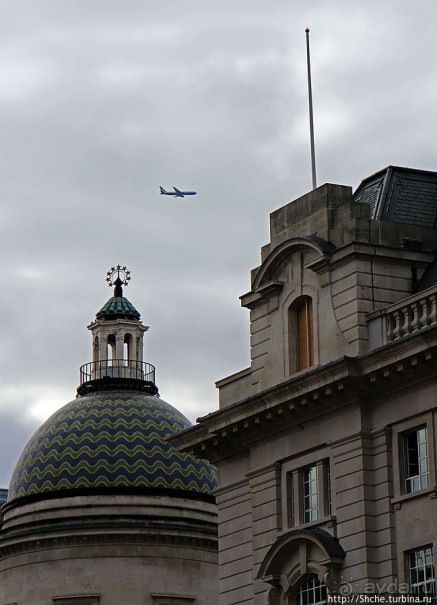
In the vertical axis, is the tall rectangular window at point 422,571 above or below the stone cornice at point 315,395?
below

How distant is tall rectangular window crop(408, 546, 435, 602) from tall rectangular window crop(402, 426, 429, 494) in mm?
1538

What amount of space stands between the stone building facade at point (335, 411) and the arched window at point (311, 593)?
0.04 m

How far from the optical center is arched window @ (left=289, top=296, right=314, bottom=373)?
173 feet

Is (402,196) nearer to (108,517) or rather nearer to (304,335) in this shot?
(304,335)

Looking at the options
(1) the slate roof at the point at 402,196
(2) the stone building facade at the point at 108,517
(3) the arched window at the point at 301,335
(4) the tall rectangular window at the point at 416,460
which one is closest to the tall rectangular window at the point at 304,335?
(3) the arched window at the point at 301,335

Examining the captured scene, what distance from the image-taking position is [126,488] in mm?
78750

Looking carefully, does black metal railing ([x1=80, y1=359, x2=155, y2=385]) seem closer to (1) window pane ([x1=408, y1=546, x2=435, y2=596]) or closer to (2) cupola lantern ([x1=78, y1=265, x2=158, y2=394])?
(2) cupola lantern ([x1=78, y1=265, x2=158, y2=394])

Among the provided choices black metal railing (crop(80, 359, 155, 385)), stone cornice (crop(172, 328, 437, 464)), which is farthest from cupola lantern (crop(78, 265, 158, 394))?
stone cornice (crop(172, 328, 437, 464))

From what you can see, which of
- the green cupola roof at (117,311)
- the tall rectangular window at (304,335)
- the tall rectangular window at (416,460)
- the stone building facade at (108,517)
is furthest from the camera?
the green cupola roof at (117,311)

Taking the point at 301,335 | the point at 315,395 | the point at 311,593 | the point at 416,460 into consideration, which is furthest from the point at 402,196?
the point at 311,593

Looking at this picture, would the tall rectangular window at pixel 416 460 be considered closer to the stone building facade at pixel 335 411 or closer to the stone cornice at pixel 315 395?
the stone building facade at pixel 335 411

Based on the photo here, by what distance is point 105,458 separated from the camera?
79.0m

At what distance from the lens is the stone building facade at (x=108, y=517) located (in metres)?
77.6

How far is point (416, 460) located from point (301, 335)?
6.01 metres
